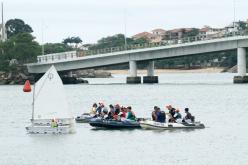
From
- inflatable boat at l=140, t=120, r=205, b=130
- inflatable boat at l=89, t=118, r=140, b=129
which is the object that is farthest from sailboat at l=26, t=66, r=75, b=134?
inflatable boat at l=140, t=120, r=205, b=130

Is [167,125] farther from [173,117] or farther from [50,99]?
[50,99]

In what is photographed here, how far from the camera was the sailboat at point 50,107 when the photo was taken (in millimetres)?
71000

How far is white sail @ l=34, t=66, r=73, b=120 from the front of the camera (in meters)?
71.0

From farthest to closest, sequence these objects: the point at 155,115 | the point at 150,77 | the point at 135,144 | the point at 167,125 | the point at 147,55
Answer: the point at 150,77, the point at 147,55, the point at 155,115, the point at 167,125, the point at 135,144

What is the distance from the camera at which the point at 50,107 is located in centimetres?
7119

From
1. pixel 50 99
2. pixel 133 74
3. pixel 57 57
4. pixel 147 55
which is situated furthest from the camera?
pixel 57 57

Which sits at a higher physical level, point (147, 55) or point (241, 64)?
point (147, 55)

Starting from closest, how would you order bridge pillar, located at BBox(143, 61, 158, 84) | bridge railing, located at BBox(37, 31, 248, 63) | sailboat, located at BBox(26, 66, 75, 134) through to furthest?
sailboat, located at BBox(26, 66, 75, 134) < bridge railing, located at BBox(37, 31, 248, 63) < bridge pillar, located at BBox(143, 61, 158, 84)

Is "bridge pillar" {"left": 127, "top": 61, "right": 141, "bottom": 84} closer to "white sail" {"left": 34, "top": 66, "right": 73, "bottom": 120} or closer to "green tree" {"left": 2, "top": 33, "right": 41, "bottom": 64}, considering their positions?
"green tree" {"left": 2, "top": 33, "right": 41, "bottom": 64}

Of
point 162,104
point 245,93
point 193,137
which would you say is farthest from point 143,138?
point 245,93

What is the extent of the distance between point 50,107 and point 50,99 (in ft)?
1.94

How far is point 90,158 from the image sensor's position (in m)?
59.3

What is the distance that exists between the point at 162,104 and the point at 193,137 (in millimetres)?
39843

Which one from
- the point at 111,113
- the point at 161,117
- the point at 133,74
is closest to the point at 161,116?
the point at 161,117
